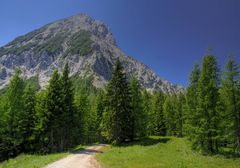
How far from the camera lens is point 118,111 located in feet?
145

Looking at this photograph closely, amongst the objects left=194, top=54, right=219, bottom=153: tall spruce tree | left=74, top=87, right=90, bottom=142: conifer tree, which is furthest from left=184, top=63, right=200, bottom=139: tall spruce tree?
left=74, top=87, right=90, bottom=142: conifer tree

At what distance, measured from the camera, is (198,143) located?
118 ft

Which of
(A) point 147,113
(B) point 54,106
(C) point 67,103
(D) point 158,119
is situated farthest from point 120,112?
(D) point 158,119

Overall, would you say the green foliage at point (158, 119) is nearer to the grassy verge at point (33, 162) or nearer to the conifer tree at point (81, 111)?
the conifer tree at point (81, 111)

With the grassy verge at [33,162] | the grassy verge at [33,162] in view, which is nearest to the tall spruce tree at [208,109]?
the grassy verge at [33,162]

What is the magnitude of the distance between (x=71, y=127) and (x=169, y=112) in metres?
33.2

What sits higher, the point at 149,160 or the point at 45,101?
the point at 45,101

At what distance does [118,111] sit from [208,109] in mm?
16006

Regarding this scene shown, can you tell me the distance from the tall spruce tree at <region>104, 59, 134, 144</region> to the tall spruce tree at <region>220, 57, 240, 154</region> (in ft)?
54.2

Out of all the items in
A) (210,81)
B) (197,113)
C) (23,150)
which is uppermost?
(210,81)

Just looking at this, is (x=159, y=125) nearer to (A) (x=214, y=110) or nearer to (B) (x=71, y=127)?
(B) (x=71, y=127)

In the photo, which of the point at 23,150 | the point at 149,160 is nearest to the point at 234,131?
the point at 149,160

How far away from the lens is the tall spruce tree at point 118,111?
4369 centimetres

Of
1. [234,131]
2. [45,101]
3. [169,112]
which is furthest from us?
[169,112]
